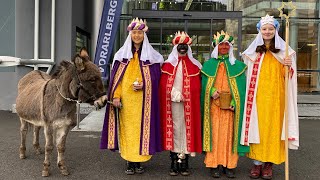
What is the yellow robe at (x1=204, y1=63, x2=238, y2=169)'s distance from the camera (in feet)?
15.7

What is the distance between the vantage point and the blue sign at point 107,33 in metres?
9.17

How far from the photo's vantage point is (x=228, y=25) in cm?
1476

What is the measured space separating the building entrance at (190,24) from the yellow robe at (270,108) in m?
9.73

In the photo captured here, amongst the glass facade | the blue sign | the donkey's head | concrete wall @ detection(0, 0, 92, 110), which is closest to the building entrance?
the glass facade

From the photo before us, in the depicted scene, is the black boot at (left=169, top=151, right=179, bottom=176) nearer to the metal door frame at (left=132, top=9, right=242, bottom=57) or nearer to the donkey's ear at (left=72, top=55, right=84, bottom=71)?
the donkey's ear at (left=72, top=55, right=84, bottom=71)

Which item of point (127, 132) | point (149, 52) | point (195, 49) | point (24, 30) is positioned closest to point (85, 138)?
point (127, 132)

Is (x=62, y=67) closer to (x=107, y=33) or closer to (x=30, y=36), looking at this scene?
(x=107, y=33)

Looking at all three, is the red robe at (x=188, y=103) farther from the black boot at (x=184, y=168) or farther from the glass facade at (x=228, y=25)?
the glass facade at (x=228, y=25)

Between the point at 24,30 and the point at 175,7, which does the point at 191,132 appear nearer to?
the point at 24,30

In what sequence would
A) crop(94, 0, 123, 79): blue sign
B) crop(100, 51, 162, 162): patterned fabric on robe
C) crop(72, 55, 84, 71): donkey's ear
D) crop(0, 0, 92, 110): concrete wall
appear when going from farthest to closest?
1. crop(0, 0, 92, 110): concrete wall
2. crop(94, 0, 123, 79): blue sign
3. crop(100, 51, 162, 162): patterned fabric on robe
4. crop(72, 55, 84, 71): donkey's ear

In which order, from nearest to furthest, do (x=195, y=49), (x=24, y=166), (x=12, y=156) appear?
1. (x=24, y=166)
2. (x=12, y=156)
3. (x=195, y=49)

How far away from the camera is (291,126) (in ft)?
15.4

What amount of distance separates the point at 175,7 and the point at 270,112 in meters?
11.1

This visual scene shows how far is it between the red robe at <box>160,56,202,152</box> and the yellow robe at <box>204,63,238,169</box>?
0.19 m
